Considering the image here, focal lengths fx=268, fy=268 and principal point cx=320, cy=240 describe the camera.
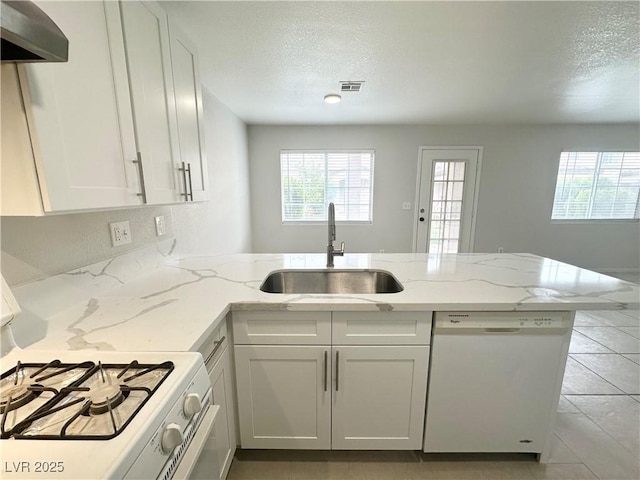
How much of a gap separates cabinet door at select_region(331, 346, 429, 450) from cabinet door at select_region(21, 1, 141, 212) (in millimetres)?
1114

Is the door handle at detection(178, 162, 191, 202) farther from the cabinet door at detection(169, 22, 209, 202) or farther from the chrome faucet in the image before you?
the chrome faucet

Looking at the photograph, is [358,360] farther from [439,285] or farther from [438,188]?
[438,188]

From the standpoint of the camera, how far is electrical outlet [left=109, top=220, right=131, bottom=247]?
4.35 feet

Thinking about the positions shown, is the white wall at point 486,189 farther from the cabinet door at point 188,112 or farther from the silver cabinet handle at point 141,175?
the silver cabinet handle at point 141,175

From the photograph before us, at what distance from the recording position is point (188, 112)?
1438 mm

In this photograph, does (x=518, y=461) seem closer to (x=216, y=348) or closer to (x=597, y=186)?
(x=216, y=348)

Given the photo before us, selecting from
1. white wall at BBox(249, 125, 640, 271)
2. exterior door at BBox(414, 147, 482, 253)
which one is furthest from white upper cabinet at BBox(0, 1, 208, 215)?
exterior door at BBox(414, 147, 482, 253)

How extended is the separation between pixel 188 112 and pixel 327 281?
1256 mm

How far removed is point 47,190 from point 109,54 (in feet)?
1.82

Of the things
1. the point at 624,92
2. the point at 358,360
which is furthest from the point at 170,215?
the point at 624,92

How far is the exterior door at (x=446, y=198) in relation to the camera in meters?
4.24

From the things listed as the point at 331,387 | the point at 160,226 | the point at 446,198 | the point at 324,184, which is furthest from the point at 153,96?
the point at 446,198

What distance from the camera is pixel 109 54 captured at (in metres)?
0.92

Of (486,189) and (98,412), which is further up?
(486,189)
